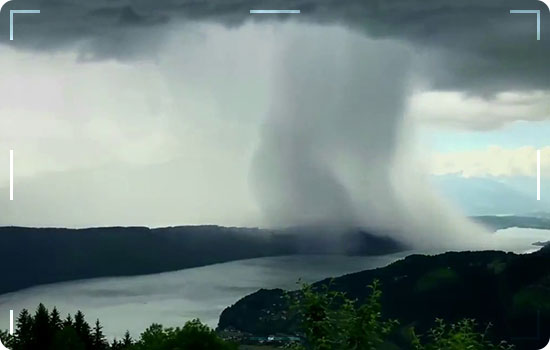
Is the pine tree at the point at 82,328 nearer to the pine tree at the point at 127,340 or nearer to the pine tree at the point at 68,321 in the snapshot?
the pine tree at the point at 68,321

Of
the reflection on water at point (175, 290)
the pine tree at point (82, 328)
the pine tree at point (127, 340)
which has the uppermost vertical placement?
the reflection on water at point (175, 290)

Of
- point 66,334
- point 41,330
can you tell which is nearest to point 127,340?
point 66,334

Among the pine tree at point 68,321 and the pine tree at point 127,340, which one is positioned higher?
the pine tree at point 68,321

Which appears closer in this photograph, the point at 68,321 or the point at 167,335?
the point at 167,335

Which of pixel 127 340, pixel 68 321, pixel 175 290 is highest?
pixel 175 290

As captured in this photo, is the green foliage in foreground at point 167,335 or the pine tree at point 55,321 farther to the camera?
the pine tree at point 55,321

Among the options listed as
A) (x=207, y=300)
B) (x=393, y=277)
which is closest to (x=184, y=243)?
(x=207, y=300)

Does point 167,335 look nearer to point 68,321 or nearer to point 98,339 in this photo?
point 98,339

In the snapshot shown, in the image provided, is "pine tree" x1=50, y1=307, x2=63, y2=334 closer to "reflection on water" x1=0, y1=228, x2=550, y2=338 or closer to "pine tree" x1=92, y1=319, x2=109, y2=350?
"reflection on water" x1=0, y1=228, x2=550, y2=338

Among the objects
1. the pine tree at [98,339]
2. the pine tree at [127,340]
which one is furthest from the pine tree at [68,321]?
the pine tree at [127,340]
